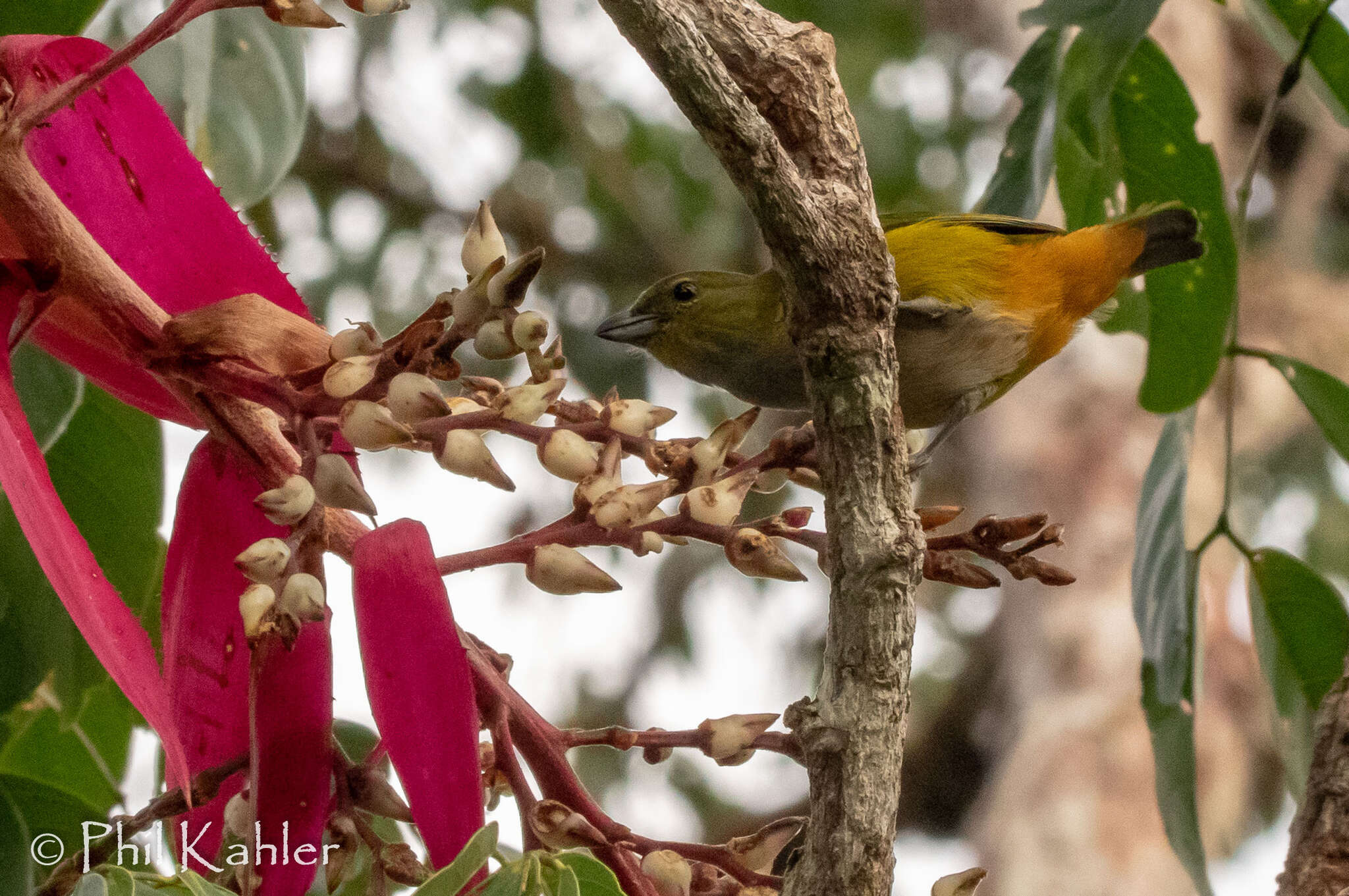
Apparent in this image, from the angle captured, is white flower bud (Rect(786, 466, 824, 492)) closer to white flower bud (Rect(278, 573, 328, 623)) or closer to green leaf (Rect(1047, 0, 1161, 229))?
white flower bud (Rect(278, 573, 328, 623))

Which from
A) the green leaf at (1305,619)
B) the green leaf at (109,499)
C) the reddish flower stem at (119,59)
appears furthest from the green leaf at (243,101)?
the green leaf at (1305,619)

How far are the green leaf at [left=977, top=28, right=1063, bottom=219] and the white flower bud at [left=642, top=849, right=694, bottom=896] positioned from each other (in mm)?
939

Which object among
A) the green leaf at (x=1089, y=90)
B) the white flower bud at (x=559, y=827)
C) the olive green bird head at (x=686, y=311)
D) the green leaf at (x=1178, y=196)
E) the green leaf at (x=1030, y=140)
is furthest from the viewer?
the olive green bird head at (x=686, y=311)

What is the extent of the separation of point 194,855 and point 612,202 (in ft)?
14.2

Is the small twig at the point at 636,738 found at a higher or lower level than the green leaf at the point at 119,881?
higher

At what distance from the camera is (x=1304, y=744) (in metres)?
1.60

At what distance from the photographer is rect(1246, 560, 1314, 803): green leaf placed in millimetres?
1600

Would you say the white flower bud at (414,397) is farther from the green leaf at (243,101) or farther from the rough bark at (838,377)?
the green leaf at (243,101)

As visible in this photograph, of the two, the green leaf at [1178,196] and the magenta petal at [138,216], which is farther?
the green leaf at [1178,196]

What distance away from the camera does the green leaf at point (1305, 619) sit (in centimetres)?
157

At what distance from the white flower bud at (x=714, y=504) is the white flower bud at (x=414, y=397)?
0.18 m

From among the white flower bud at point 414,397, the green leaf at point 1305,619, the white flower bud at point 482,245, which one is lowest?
the green leaf at point 1305,619

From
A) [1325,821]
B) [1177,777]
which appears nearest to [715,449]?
[1325,821]

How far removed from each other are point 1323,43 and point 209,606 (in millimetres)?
1358
